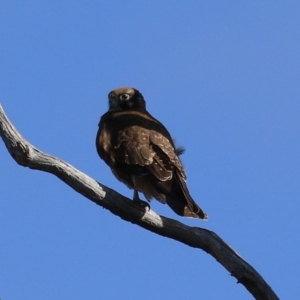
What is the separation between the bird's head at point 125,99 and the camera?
779 cm

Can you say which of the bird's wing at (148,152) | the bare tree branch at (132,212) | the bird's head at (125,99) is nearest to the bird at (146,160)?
the bird's wing at (148,152)

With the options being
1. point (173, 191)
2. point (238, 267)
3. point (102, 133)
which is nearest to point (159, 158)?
point (173, 191)

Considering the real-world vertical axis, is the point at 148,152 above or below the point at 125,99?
below

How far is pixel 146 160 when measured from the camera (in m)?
5.86

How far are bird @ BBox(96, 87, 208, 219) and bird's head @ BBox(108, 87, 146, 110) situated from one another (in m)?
1.05

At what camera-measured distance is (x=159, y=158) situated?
5.96m

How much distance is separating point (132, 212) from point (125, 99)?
2.73 meters

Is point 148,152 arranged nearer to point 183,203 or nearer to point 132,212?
point 183,203

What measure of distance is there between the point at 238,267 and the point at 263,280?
184mm

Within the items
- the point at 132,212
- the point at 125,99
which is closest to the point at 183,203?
the point at 132,212

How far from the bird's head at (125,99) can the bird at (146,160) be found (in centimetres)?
105

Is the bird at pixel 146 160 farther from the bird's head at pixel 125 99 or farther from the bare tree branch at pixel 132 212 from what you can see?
the bird's head at pixel 125 99

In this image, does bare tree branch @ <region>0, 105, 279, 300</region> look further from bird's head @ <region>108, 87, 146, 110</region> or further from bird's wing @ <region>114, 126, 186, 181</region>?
bird's head @ <region>108, 87, 146, 110</region>

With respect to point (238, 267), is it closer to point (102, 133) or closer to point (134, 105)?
point (102, 133)
